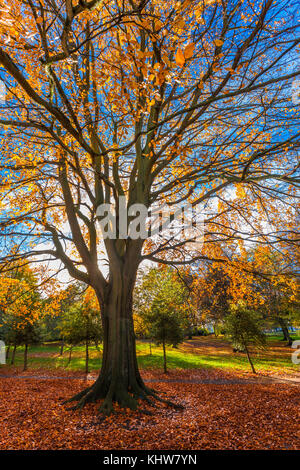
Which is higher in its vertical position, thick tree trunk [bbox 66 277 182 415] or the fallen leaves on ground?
thick tree trunk [bbox 66 277 182 415]

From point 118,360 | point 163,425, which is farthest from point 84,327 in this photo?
point 163,425

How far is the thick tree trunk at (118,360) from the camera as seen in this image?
5.50 meters

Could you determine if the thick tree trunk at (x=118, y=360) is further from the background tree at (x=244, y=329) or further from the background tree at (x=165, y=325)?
the background tree at (x=244, y=329)

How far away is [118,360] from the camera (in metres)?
5.79

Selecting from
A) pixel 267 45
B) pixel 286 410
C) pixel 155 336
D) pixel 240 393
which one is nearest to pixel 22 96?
pixel 267 45

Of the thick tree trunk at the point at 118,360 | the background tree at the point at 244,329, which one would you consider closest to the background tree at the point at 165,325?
the background tree at the point at 244,329

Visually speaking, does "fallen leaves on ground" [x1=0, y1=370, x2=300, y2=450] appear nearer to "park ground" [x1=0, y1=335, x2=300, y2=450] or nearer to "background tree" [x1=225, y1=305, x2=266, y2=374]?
"park ground" [x1=0, y1=335, x2=300, y2=450]

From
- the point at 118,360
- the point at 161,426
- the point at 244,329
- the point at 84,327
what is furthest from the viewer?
the point at 84,327

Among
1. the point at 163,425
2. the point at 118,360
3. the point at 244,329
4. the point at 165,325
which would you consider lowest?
the point at 163,425

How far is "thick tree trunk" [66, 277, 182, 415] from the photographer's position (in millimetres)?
5500

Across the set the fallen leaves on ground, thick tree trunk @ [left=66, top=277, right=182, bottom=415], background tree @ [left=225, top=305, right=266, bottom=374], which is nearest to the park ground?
the fallen leaves on ground

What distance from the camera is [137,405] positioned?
5.18 meters

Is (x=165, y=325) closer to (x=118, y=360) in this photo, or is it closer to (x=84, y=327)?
(x=84, y=327)

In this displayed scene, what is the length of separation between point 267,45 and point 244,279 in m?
6.31
